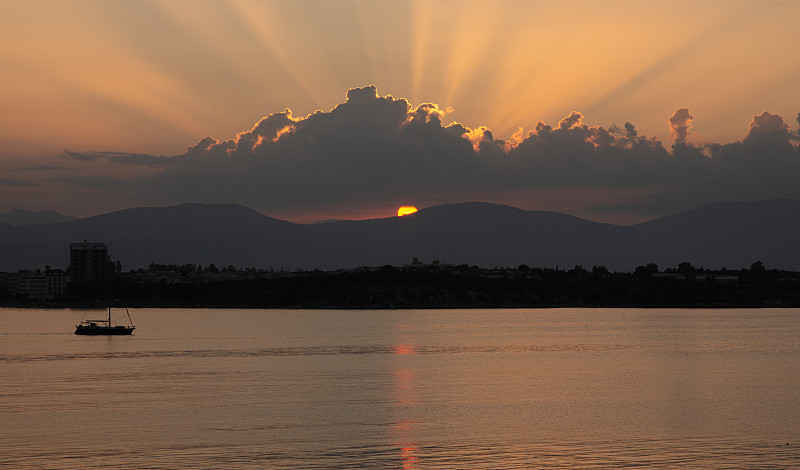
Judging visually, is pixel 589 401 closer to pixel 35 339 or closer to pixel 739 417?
pixel 739 417

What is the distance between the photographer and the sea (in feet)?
159

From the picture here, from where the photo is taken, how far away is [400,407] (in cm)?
6700

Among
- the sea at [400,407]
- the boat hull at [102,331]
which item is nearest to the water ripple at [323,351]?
the sea at [400,407]

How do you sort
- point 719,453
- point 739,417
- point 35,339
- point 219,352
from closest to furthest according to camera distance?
point 719,453
point 739,417
point 219,352
point 35,339

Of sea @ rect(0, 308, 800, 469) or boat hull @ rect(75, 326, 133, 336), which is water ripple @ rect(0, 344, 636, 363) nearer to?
sea @ rect(0, 308, 800, 469)

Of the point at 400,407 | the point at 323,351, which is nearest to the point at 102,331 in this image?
the point at 323,351

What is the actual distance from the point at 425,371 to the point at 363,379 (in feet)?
34.7

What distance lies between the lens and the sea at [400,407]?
48.4 meters

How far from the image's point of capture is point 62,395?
241 feet

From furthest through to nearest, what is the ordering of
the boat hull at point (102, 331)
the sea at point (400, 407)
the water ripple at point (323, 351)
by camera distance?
the boat hull at point (102, 331) → the water ripple at point (323, 351) → the sea at point (400, 407)

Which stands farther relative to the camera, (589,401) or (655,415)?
(589,401)

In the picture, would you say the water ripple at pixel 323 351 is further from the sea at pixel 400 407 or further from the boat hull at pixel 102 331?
the boat hull at pixel 102 331

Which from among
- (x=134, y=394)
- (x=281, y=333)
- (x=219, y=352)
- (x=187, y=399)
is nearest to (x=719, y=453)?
(x=187, y=399)

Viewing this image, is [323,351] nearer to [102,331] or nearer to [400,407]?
[400,407]
